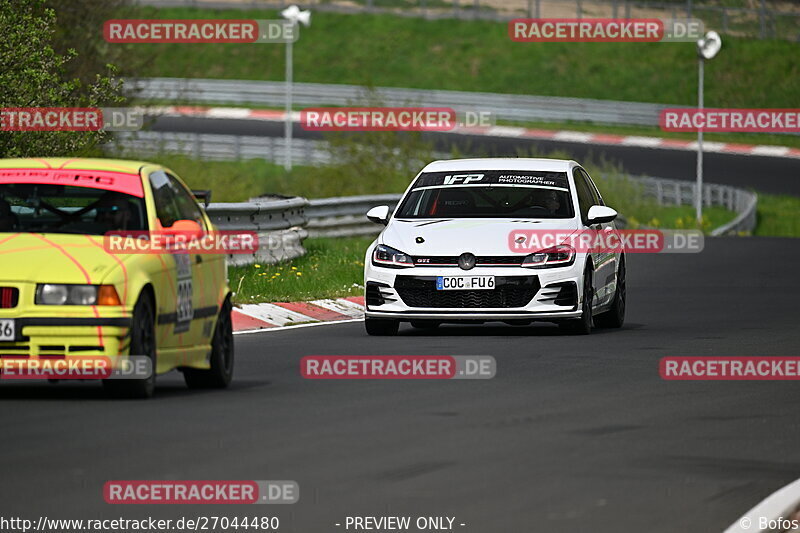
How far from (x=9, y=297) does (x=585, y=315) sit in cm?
707

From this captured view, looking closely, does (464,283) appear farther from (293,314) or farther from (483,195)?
(293,314)

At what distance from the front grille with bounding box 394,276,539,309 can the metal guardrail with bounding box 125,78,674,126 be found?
4541 cm

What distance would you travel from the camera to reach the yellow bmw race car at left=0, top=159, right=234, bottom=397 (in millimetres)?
11203

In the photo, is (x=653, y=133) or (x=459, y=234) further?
(x=653, y=133)

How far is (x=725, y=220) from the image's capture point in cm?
4700

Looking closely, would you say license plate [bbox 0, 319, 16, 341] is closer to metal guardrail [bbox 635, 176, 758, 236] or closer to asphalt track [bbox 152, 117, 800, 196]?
metal guardrail [bbox 635, 176, 758, 236]

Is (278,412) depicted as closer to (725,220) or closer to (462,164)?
(462,164)

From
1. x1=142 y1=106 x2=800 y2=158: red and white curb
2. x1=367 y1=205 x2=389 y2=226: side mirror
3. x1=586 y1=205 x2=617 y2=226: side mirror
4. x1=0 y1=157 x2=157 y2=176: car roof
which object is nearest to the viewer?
x1=0 y1=157 x2=157 y2=176: car roof

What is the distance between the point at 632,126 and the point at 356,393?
51776 mm

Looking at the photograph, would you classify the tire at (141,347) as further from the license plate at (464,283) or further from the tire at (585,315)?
the tire at (585,315)

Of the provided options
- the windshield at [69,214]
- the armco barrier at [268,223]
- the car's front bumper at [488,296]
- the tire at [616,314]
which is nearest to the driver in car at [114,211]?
the windshield at [69,214]

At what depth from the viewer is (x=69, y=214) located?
40.2 ft

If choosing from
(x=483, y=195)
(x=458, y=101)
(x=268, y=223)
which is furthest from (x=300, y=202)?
(x=458, y=101)

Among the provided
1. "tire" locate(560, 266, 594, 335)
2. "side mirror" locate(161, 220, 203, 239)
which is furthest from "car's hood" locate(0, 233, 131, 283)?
"tire" locate(560, 266, 594, 335)
